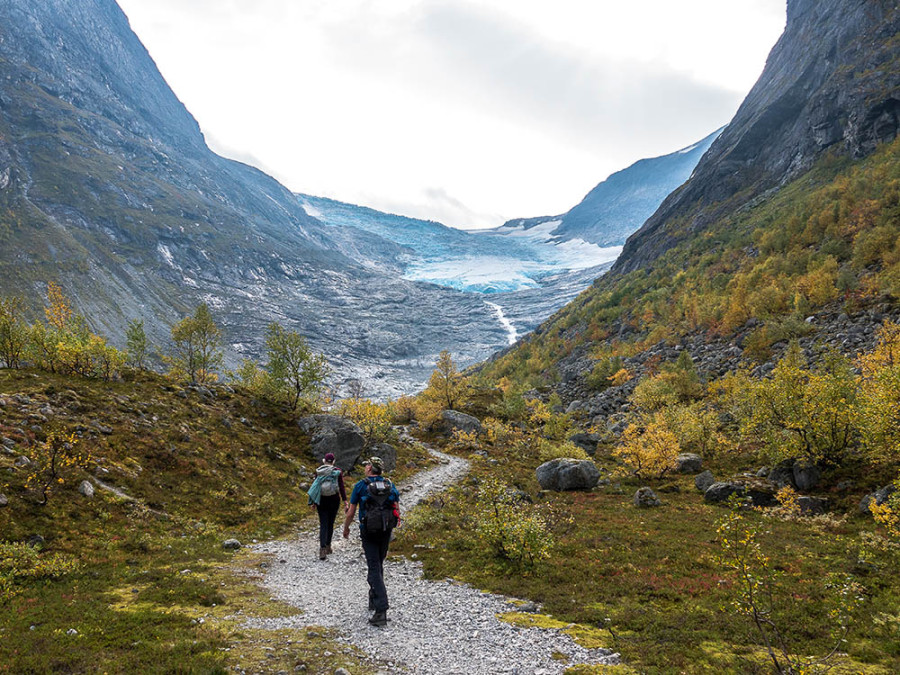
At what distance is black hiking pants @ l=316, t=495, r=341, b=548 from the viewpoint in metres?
15.5

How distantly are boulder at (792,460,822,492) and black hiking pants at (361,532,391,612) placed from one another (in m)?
22.0

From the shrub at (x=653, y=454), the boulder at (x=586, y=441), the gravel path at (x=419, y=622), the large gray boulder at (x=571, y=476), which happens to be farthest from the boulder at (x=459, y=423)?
the gravel path at (x=419, y=622)

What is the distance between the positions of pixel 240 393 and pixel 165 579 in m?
27.4

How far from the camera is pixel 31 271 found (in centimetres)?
14362

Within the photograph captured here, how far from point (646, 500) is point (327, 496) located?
58.0ft

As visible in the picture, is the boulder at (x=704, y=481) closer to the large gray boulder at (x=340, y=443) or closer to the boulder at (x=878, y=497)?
the boulder at (x=878, y=497)

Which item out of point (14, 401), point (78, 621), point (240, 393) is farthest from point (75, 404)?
point (78, 621)

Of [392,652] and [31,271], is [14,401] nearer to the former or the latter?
[392,652]

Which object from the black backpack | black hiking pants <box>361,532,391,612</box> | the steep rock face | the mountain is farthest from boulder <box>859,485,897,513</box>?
the steep rock face

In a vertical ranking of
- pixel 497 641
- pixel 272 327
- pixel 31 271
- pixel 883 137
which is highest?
pixel 883 137

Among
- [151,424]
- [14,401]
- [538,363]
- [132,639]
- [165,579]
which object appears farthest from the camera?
[538,363]

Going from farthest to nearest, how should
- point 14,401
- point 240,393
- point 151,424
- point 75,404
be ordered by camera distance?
point 240,393, point 151,424, point 75,404, point 14,401

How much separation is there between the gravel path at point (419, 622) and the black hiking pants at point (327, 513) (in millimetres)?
807

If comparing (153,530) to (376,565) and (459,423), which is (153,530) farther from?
(459,423)
